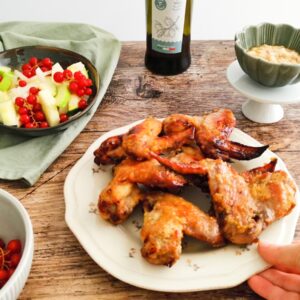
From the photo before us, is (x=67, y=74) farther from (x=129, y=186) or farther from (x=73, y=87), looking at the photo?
(x=129, y=186)

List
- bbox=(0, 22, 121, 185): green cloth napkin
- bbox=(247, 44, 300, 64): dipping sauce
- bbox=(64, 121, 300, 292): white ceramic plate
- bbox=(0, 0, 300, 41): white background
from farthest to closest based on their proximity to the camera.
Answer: bbox=(0, 0, 300, 41): white background
bbox=(247, 44, 300, 64): dipping sauce
bbox=(0, 22, 121, 185): green cloth napkin
bbox=(64, 121, 300, 292): white ceramic plate

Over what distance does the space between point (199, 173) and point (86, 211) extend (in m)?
0.26

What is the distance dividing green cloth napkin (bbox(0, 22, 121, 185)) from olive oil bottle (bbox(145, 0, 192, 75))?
0.13 meters

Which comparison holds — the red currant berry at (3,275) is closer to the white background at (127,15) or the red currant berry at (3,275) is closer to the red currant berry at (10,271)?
the red currant berry at (10,271)

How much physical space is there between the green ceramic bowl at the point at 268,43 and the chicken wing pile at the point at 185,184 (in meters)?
0.21

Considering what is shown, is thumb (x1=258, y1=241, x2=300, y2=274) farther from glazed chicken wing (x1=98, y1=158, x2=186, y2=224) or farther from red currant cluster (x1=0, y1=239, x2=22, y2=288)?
red currant cluster (x1=0, y1=239, x2=22, y2=288)

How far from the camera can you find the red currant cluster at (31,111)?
1.23 meters

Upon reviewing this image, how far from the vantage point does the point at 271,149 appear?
1247 mm

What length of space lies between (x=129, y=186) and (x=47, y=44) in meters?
0.78

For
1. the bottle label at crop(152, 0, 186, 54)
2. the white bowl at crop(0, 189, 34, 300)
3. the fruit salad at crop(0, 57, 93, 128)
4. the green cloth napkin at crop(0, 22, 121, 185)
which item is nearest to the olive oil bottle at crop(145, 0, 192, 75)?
the bottle label at crop(152, 0, 186, 54)

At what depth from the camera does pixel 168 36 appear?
1.41 meters

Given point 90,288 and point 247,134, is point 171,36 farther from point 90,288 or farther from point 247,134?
point 90,288

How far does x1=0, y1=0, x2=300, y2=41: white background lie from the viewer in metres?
2.53

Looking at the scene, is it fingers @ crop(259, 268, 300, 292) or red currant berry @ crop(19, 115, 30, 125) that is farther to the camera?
red currant berry @ crop(19, 115, 30, 125)
